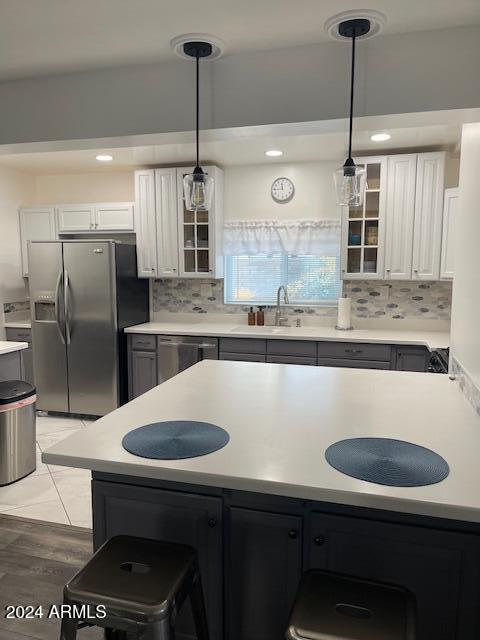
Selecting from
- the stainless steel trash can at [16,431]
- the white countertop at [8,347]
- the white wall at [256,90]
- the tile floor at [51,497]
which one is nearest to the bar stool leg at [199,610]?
the tile floor at [51,497]

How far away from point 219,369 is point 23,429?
159 cm

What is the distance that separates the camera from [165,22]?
180 centimetres

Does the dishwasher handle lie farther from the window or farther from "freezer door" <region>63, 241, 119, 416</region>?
the window

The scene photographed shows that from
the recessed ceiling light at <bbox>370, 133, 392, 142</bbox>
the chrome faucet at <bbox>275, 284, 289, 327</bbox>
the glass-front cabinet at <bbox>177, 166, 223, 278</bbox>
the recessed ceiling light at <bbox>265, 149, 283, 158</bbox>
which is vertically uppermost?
the recessed ceiling light at <bbox>265, 149, 283, 158</bbox>

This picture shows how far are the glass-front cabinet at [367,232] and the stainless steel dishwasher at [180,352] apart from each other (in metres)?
1.40

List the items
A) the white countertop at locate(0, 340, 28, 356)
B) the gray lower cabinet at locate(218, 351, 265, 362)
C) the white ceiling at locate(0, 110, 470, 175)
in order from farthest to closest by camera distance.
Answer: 1. the gray lower cabinet at locate(218, 351, 265, 362)
2. the white countertop at locate(0, 340, 28, 356)
3. the white ceiling at locate(0, 110, 470, 175)

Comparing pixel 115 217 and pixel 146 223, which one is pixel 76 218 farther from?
pixel 146 223

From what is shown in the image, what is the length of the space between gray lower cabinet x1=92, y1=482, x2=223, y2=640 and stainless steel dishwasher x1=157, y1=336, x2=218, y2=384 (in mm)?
2674

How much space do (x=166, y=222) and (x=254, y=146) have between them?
122 cm

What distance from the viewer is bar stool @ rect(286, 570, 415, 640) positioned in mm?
1048

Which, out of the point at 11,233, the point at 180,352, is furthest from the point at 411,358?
the point at 11,233

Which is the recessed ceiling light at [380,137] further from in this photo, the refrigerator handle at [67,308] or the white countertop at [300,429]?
the refrigerator handle at [67,308]

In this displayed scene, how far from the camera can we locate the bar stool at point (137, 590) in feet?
3.73

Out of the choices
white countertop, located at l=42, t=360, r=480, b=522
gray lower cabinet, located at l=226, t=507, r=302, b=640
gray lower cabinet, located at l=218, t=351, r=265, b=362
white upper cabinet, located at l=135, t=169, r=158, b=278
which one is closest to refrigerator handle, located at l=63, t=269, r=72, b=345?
white upper cabinet, located at l=135, t=169, r=158, b=278
